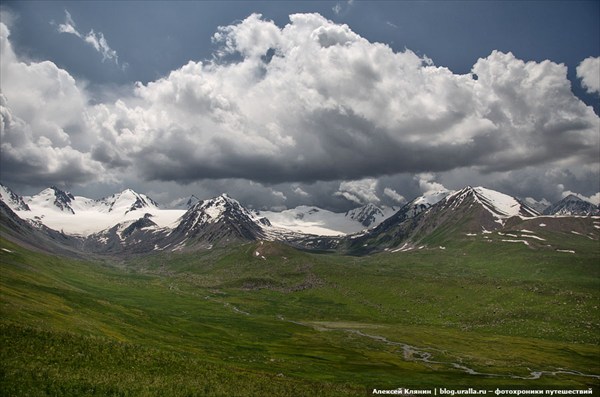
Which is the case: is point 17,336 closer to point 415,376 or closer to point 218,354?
point 218,354

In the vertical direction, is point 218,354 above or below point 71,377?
below

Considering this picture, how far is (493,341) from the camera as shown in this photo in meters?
163

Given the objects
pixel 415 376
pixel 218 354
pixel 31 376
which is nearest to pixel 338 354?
pixel 415 376

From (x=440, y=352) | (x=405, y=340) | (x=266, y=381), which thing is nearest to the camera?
(x=266, y=381)

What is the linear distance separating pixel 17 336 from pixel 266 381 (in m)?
34.4

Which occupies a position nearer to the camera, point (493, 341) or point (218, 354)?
point (218, 354)

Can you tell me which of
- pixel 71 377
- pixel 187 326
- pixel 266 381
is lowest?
pixel 187 326

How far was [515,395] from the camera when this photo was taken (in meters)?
85.1

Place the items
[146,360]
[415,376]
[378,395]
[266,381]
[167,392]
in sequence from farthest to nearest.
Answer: [415,376] < [378,395] < [266,381] < [146,360] < [167,392]

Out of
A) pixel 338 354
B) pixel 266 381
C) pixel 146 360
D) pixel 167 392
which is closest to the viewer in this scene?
pixel 167 392

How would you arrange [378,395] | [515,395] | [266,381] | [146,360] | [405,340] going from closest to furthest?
[146,360], [266,381], [378,395], [515,395], [405,340]

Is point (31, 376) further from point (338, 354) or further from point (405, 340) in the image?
point (405, 340)

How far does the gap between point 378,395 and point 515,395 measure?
3614cm

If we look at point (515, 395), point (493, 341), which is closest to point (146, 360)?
point (515, 395)
